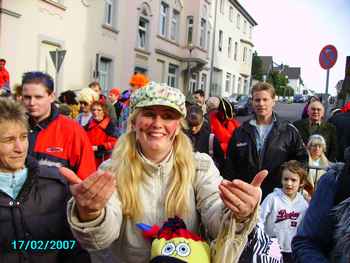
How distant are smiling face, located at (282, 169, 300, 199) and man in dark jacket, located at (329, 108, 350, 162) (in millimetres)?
2206

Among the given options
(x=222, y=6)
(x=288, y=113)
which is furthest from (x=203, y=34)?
(x=288, y=113)

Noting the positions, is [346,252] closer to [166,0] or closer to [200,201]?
[200,201]

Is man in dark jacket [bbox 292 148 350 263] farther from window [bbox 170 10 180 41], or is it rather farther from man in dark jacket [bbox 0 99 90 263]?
window [bbox 170 10 180 41]

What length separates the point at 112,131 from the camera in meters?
6.32

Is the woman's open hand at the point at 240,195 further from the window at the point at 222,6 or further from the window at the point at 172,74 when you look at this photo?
the window at the point at 222,6

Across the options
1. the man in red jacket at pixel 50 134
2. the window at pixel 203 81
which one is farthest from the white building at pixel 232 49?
the man in red jacket at pixel 50 134

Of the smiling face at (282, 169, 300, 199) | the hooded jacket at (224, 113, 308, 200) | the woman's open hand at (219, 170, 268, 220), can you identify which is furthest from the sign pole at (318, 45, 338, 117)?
the woman's open hand at (219, 170, 268, 220)

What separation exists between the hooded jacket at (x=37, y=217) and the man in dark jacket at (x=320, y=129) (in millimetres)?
4711

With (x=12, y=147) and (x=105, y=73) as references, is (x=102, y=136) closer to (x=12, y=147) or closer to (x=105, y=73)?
(x=12, y=147)

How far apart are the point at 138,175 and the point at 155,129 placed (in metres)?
0.27

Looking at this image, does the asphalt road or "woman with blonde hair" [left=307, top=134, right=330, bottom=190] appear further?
the asphalt road

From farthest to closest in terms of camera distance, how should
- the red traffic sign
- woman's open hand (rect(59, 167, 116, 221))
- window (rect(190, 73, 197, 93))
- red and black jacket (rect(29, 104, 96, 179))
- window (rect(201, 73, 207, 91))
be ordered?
window (rect(201, 73, 207, 91)) < window (rect(190, 73, 197, 93)) < the red traffic sign < red and black jacket (rect(29, 104, 96, 179)) < woman's open hand (rect(59, 167, 116, 221))

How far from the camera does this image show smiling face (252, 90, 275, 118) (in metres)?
4.47

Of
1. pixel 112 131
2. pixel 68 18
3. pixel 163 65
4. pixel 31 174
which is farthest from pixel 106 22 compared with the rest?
pixel 31 174
